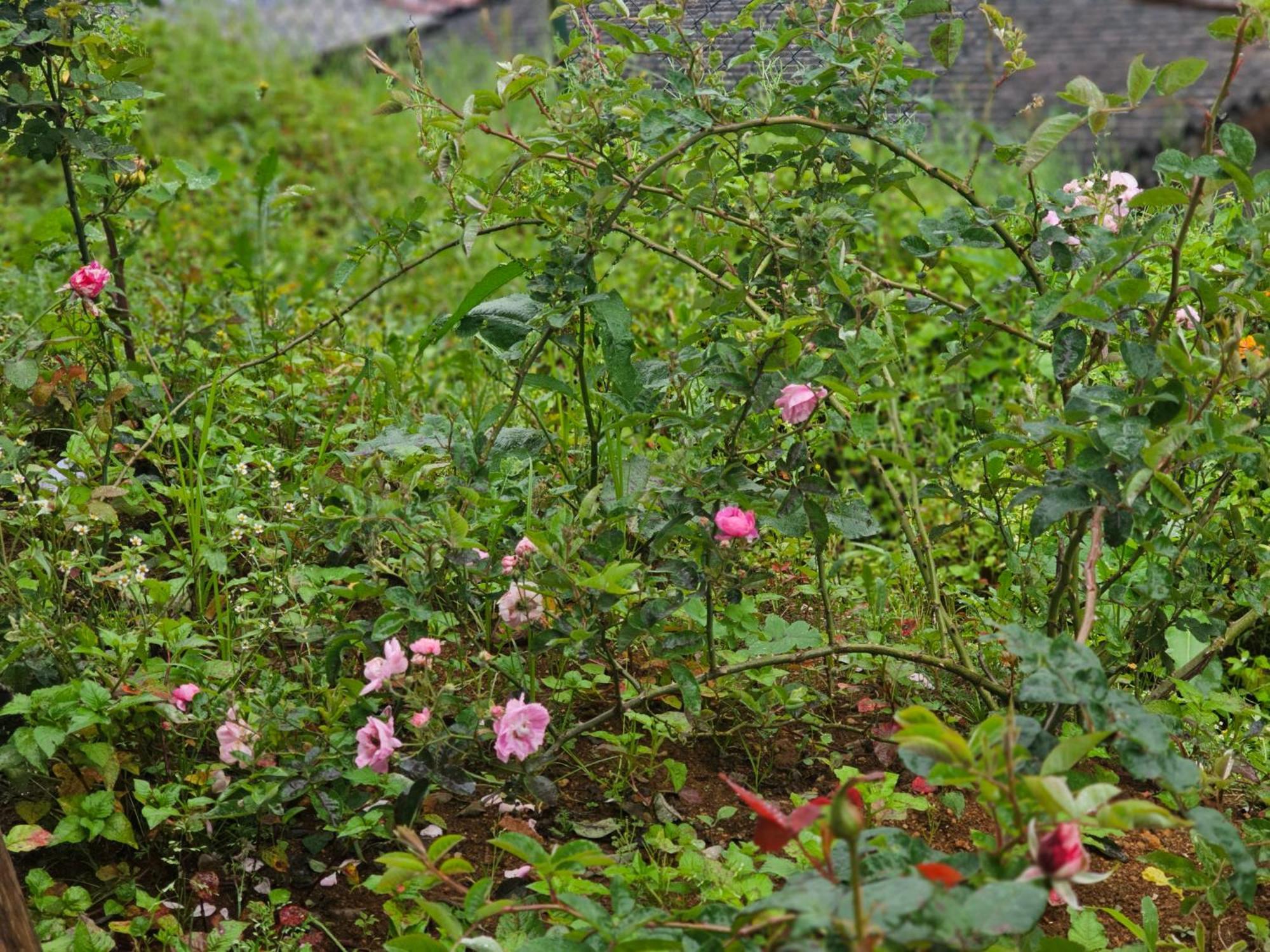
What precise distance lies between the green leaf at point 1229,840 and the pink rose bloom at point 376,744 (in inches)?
36.7

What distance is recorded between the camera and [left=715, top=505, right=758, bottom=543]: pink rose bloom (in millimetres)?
1695

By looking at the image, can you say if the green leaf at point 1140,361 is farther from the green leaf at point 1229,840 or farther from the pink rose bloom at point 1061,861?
the pink rose bloom at point 1061,861

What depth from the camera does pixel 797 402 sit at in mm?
1682

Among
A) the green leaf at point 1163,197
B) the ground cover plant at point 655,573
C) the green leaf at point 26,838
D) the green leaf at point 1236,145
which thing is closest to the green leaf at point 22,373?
the ground cover plant at point 655,573

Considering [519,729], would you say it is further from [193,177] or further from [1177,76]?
[193,177]

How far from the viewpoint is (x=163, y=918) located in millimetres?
1683

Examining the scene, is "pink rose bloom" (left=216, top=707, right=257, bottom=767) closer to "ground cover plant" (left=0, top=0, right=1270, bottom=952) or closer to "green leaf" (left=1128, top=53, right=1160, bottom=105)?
"ground cover plant" (left=0, top=0, right=1270, bottom=952)

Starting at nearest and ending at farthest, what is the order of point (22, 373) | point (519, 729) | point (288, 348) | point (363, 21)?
point (519, 729) < point (22, 373) < point (288, 348) < point (363, 21)

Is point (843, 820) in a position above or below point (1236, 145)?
below

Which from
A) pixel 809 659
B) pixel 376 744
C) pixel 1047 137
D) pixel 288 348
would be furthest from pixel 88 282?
pixel 1047 137

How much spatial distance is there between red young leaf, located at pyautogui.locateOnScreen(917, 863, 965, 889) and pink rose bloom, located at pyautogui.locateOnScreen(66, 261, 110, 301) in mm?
1793

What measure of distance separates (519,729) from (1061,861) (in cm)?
75

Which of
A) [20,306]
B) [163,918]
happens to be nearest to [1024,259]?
[163,918]

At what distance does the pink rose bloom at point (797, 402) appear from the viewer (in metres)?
1.68
